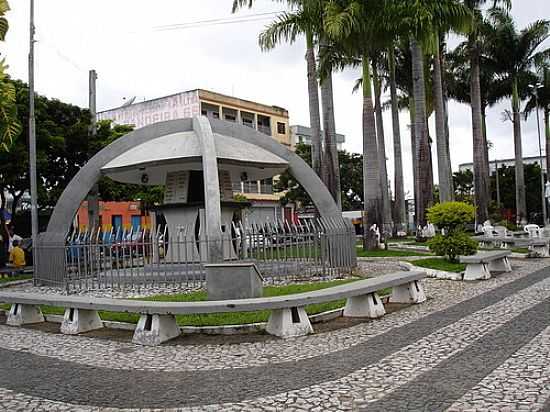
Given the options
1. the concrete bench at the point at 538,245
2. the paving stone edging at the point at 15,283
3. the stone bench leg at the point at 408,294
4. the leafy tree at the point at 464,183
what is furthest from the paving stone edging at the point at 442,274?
the leafy tree at the point at 464,183

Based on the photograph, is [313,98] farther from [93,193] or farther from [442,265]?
[442,265]

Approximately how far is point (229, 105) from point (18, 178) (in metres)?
28.0

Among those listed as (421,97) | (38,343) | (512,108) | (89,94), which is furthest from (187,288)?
(512,108)

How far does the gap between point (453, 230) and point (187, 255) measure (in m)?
7.41

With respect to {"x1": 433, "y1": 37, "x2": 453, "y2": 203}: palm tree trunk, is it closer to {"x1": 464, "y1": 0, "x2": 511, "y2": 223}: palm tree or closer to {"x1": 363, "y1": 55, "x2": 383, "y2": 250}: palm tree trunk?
{"x1": 464, "y1": 0, "x2": 511, "y2": 223}: palm tree

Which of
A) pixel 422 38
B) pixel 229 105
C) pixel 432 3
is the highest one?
pixel 229 105

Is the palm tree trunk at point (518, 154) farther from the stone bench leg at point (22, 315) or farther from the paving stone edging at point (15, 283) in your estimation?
the stone bench leg at point (22, 315)

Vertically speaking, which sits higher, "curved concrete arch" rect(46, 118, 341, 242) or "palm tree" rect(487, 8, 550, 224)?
"palm tree" rect(487, 8, 550, 224)

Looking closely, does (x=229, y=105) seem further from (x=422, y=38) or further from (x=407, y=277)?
(x=407, y=277)

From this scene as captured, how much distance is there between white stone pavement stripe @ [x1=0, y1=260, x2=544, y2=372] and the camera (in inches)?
253

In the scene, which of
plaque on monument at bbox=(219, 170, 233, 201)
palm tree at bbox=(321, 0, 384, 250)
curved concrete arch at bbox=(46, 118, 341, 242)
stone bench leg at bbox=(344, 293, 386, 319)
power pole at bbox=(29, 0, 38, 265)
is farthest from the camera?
palm tree at bbox=(321, 0, 384, 250)

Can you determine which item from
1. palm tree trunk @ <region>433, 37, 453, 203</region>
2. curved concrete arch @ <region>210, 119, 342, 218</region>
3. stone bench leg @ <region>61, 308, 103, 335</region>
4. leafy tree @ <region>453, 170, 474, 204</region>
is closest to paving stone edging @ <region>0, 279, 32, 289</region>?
curved concrete arch @ <region>210, 119, 342, 218</region>

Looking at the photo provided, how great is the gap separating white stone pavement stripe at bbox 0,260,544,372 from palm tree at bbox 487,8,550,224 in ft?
108

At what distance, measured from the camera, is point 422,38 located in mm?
20500
